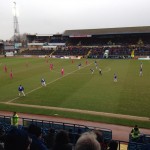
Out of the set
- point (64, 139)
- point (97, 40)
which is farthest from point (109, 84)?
point (97, 40)

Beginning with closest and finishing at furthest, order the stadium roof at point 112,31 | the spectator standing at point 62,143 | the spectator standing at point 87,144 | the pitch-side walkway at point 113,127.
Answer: the spectator standing at point 87,144 → the spectator standing at point 62,143 → the pitch-side walkway at point 113,127 → the stadium roof at point 112,31

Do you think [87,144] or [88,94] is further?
[88,94]

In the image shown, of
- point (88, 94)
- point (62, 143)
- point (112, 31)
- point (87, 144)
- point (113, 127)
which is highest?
point (112, 31)

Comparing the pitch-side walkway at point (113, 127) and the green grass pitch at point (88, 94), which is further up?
the green grass pitch at point (88, 94)

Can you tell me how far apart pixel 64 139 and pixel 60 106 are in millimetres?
17897

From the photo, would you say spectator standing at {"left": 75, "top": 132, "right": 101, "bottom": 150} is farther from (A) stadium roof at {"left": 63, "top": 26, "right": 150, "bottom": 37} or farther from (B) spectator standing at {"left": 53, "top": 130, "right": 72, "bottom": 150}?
(A) stadium roof at {"left": 63, "top": 26, "right": 150, "bottom": 37}

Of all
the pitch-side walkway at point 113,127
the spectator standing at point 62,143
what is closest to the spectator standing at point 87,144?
the spectator standing at point 62,143

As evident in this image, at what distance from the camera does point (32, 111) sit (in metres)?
21.4

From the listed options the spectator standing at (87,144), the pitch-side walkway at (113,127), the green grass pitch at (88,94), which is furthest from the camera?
the green grass pitch at (88,94)

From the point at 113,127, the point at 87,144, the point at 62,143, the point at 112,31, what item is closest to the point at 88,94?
the point at 113,127

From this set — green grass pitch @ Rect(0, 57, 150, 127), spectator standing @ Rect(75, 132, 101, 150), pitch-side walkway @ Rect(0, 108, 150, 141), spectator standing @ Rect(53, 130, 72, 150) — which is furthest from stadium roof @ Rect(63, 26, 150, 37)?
spectator standing @ Rect(75, 132, 101, 150)

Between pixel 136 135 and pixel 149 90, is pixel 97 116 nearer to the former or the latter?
pixel 136 135

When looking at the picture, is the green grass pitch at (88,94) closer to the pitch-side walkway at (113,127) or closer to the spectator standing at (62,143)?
the pitch-side walkway at (113,127)

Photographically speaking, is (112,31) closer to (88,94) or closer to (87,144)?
(88,94)
